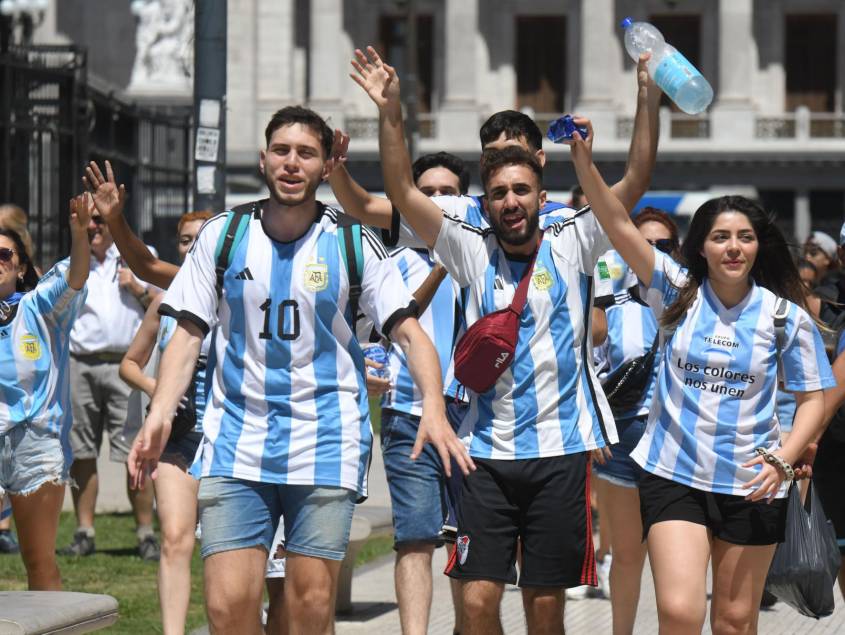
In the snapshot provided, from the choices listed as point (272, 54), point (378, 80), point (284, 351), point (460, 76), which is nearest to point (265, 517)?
point (284, 351)

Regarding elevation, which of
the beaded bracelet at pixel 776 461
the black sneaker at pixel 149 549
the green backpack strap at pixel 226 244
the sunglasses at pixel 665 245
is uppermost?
the sunglasses at pixel 665 245

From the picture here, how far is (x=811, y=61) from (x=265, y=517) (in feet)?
175

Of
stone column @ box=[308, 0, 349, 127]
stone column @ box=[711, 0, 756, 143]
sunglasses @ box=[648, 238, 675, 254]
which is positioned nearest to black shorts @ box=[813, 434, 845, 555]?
sunglasses @ box=[648, 238, 675, 254]

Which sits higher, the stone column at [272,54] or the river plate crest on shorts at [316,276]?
the stone column at [272,54]

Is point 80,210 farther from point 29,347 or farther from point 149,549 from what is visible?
point 149,549

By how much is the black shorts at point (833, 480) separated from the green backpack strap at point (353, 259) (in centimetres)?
250

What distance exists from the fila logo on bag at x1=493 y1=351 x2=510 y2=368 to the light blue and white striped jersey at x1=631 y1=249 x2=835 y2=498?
0.63 meters

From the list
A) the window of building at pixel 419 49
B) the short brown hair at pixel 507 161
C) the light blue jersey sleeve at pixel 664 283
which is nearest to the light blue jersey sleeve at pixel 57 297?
the short brown hair at pixel 507 161

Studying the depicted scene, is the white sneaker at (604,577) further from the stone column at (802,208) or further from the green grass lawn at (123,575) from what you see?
the stone column at (802,208)

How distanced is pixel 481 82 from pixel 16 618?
171ft

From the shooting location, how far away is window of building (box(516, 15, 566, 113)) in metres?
57.7

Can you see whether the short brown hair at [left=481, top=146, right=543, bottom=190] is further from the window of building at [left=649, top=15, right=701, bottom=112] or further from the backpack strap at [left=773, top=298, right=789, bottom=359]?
the window of building at [left=649, top=15, right=701, bottom=112]

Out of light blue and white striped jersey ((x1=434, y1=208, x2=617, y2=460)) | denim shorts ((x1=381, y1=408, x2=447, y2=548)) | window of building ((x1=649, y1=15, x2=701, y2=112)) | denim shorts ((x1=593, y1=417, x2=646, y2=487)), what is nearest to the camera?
light blue and white striped jersey ((x1=434, y1=208, x2=617, y2=460))

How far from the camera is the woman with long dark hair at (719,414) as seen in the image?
5930mm
